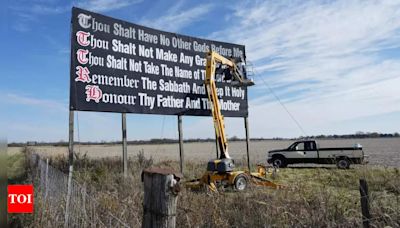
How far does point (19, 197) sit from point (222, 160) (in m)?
8.42

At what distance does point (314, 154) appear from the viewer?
920 inches

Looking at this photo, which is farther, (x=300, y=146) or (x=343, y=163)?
(x=300, y=146)

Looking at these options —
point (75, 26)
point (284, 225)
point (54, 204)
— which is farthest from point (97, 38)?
point (284, 225)

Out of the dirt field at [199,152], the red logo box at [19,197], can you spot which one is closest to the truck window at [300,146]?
the dirt field at [199,152]

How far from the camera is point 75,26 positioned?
1098 centimetres

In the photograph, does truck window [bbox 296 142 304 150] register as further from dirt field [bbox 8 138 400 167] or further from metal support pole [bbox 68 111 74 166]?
metal support pole [bbox 68 111 74 166]

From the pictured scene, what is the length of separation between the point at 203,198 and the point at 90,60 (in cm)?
638

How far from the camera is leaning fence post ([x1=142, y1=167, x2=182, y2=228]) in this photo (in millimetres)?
2541

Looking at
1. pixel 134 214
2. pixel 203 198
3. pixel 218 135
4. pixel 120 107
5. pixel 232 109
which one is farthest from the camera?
pixel 232 109

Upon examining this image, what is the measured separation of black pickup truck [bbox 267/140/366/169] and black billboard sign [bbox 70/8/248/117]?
944 centimetres

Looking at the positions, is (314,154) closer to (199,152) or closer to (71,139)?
(71,139)

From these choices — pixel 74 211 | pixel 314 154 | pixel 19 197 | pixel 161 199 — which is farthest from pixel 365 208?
pixel 314 154

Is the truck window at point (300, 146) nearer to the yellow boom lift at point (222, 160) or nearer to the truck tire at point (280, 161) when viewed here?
the truck tire at point (280, 161)

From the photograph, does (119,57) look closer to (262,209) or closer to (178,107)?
(178,107)
